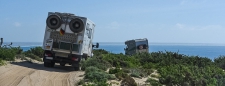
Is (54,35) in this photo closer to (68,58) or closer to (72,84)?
(68,58)

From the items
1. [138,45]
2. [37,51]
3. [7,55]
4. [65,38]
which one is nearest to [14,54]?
[7,55]

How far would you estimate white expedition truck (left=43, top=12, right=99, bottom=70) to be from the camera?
17.5m

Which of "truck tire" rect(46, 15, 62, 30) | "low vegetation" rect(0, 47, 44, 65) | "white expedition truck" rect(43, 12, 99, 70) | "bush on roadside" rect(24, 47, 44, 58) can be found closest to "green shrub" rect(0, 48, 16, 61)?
"low vegetation" rect(0, 47, 44, 65)

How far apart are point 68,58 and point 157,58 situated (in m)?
7.93

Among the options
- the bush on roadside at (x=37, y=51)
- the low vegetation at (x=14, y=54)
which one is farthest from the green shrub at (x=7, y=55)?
the bush on roadside at (x=37, y=51)

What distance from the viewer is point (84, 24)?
17.4 meters

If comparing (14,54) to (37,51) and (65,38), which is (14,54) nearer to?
(65,38)

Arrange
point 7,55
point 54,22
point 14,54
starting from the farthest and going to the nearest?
1. point 14,54
2. point 7,55
3. point 54,22

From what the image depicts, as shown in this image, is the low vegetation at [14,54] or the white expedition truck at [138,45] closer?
the low vegetation at [14,54]

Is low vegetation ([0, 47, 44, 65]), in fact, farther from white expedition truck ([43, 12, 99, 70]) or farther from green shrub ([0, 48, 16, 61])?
white expedition truck ([43, 12, 99, 70])

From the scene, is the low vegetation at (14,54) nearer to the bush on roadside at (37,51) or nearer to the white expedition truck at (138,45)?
the bush on roadside at (37,51)

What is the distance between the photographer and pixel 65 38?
58.6 ft

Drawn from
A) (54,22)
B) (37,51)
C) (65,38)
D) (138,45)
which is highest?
(54,22)

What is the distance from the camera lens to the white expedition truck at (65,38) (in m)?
17.5
